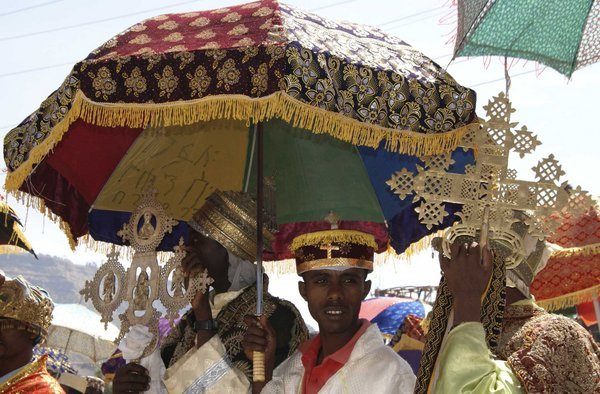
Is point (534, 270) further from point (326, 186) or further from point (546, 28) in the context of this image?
point (326, 186)

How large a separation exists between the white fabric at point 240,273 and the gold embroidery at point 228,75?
5.15 feet

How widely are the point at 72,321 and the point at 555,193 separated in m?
14.0

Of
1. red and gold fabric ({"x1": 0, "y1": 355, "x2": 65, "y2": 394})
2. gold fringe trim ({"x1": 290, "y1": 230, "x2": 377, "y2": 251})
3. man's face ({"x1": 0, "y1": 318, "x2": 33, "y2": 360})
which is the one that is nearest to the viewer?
gold fringe trim ({"x1": 290, "y1": 230, "x2": 377, "y2": 251})

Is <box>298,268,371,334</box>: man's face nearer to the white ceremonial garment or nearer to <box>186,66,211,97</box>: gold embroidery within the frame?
the white ceremonial garment

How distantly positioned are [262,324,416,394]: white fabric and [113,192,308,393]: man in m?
0.76

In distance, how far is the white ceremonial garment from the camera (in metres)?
5.46

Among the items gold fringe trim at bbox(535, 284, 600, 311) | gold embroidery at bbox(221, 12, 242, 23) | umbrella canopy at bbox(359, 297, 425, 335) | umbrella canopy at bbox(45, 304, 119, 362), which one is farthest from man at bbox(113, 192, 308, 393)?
umbrella canopy at bbox(45, 304, 119, 362)

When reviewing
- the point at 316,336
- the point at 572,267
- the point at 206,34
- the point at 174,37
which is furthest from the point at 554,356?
the point at 572,267

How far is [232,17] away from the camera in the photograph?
16.7 ft

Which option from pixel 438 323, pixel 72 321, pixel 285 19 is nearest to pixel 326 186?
pixel 285 19

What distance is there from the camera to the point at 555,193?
4035 millimetres

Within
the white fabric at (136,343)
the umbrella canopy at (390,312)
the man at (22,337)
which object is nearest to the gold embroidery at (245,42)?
the white fabric at (136,343)

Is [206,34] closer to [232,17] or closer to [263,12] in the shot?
[232,17]

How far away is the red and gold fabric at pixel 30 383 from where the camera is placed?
614cm
